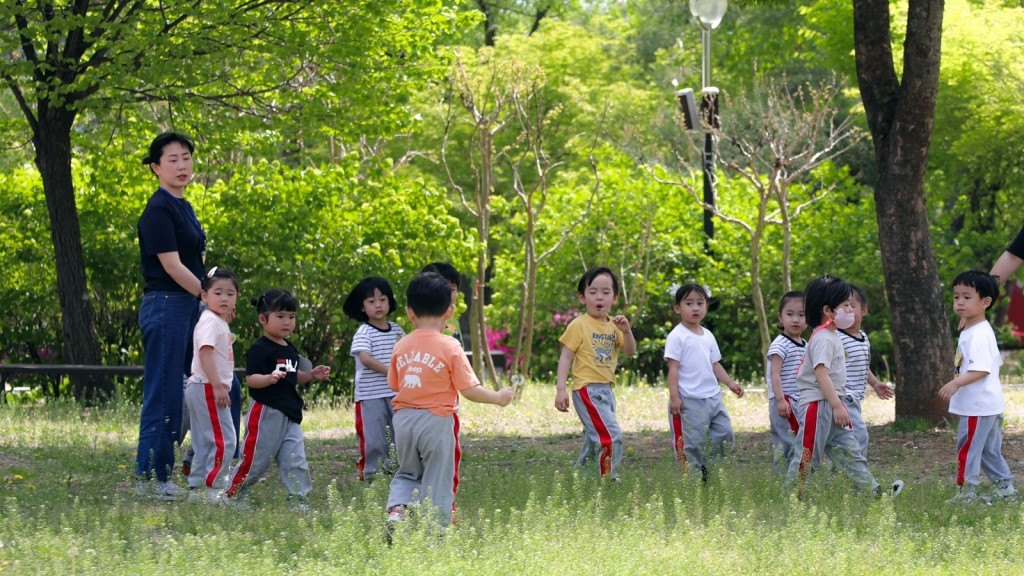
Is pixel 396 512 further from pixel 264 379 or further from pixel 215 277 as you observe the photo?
pixel 215 277

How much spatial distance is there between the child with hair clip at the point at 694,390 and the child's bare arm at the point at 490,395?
7.60 ft

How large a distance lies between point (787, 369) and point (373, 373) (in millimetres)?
2652

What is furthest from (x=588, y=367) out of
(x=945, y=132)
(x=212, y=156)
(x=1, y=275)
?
(x=945, y=132)

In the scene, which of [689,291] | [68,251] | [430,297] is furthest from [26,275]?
[430,297]

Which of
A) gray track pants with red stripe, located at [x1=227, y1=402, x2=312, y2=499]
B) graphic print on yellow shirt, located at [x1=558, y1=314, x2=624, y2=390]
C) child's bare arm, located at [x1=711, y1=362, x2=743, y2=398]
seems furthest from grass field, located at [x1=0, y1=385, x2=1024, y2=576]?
graphic print on yellow shirt, located at [x1=558, y1=314, x2=624, y2=390]

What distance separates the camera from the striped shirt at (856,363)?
779cm

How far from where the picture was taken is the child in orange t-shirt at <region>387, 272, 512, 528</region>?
19.5ft

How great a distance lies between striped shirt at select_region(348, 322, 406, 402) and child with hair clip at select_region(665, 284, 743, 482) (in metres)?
1.74

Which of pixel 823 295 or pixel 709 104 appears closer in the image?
pixel 823 295

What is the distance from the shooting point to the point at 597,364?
792 cm

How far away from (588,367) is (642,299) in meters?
8.84

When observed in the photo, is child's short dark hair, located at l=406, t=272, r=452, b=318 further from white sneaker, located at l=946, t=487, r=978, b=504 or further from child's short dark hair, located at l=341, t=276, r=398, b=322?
white sneaker, located at l=946, t=487, r=978, b=504

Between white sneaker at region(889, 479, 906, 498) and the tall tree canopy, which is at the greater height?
the tall tree canopy

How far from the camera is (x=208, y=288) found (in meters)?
7.32
